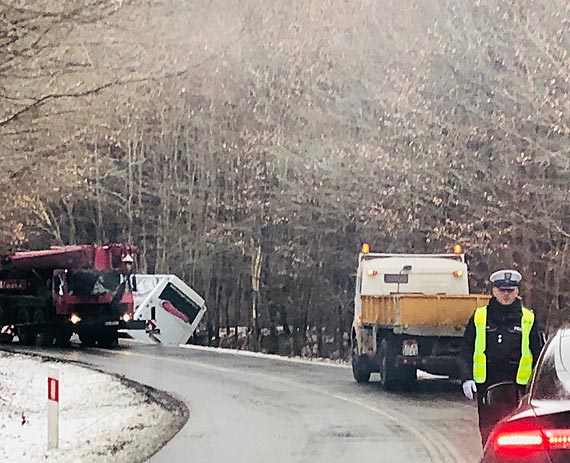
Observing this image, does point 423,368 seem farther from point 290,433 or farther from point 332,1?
point 332,1

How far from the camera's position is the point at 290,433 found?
Answer: 13.8 meters

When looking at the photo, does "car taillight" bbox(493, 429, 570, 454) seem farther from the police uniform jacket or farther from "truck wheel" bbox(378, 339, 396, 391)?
"truck wheel" bbox(378, 339, 396, 391)

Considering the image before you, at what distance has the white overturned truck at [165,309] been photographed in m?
33.1

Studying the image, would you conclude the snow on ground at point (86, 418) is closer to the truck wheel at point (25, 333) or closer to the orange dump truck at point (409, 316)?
the orange dump truck at point (409, 316)

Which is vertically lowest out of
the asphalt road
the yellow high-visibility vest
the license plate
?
the asphalt road

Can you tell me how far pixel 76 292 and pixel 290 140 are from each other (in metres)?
9.40

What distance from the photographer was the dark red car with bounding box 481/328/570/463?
5.32 m

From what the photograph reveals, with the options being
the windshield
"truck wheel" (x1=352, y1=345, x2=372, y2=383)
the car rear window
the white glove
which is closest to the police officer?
the white glove

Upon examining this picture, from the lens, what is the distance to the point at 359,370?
20641 mm

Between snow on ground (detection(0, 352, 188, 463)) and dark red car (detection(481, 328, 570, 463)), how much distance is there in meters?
6.57

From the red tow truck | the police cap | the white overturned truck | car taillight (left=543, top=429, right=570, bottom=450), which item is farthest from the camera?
the white overturned truck

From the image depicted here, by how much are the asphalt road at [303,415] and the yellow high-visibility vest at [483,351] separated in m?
2.73

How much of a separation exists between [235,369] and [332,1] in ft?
47.7

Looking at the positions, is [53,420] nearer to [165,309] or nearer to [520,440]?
[520,440]
